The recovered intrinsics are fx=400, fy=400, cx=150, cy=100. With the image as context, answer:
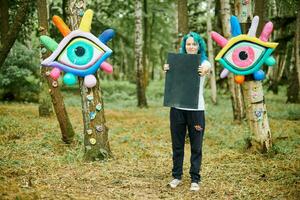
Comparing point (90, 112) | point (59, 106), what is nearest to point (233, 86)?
point (59, 106)

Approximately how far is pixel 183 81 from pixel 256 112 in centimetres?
244

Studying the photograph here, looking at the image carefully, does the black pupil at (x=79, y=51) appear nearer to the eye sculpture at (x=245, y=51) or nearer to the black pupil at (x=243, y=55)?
the eye sculpture at (x=245, y=51)

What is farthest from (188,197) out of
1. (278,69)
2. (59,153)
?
(278,69)

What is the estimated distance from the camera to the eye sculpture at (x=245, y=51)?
282 inches

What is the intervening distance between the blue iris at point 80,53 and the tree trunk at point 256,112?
123 inches

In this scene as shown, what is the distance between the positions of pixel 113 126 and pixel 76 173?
18.0 ft

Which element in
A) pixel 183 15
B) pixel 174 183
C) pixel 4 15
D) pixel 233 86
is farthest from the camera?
pixel 4 15

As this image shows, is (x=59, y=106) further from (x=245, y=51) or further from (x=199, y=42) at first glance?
(x=245, y=51)

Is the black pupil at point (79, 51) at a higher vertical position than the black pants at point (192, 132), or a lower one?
higher

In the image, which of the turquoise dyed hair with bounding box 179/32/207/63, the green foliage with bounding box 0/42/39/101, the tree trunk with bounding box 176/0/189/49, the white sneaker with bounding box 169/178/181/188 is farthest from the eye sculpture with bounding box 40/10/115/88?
the green foliage with bounding box 0/42/39/101

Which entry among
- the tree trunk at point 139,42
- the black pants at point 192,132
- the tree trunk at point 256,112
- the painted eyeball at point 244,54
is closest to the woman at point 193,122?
the black pants at point 192,132

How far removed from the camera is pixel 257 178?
656 centimetres

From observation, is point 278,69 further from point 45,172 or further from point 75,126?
point 45,172

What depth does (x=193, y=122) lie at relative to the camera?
6027 mm
